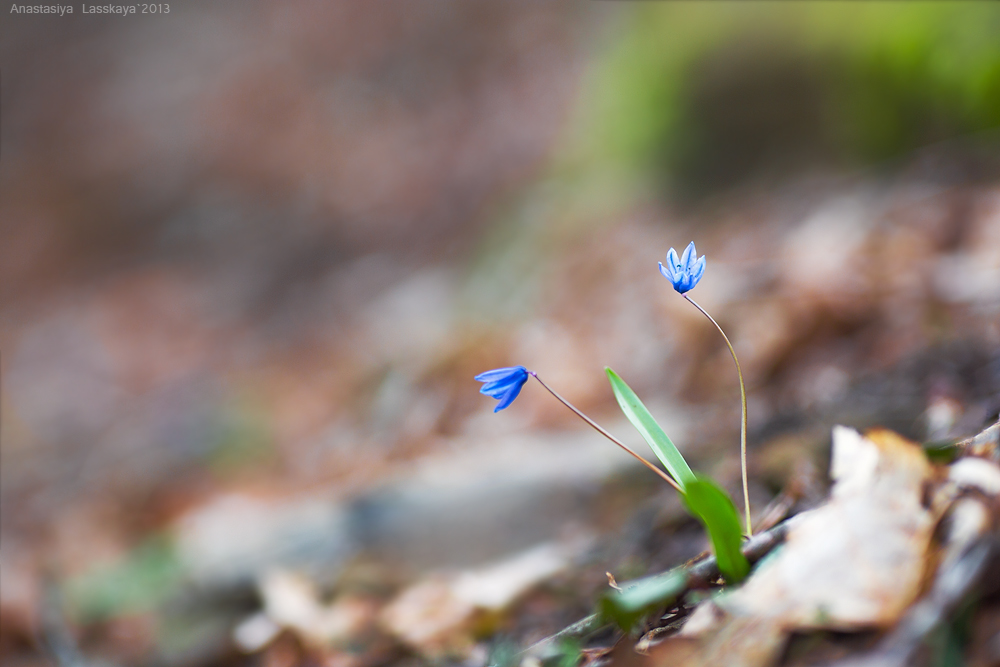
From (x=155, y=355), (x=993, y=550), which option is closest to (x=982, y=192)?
(x=993, y=550)

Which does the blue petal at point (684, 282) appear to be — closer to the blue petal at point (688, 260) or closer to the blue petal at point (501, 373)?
the blue petal at point (688, 260)

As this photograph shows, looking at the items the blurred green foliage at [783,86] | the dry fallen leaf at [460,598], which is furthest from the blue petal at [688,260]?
the blurred green foliage at [783,86]

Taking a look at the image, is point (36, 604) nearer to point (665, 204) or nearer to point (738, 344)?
point (738, 344)

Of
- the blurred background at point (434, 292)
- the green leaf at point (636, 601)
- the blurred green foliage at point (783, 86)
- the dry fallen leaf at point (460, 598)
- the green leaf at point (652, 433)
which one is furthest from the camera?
the blurred green foliage at point (783, 86)

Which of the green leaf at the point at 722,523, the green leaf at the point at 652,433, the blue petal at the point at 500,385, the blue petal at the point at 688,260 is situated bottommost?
the green leaf at the point at 722,523

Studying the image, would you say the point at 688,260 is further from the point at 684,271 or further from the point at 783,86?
the point at 783,86

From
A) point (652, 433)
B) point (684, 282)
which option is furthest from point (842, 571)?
point (684, 282)
